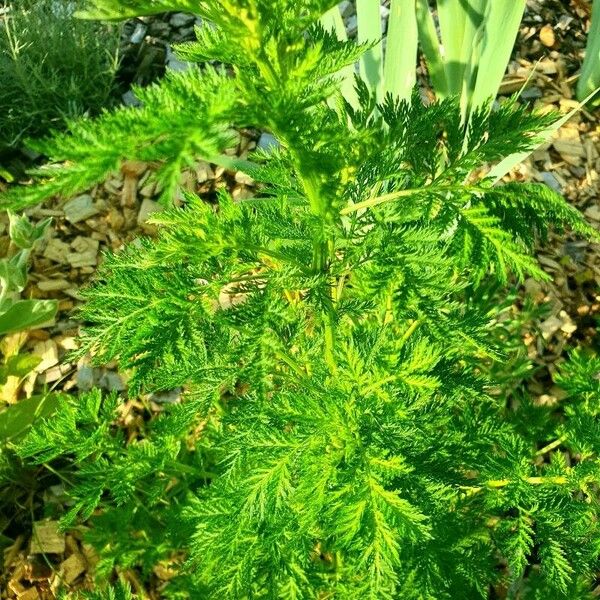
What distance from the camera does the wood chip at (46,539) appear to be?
5.42 ft

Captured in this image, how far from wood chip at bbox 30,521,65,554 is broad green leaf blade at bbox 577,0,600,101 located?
5.85ft

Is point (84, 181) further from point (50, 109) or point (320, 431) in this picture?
point (50, 109)

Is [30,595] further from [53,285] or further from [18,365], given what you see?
[53,285]

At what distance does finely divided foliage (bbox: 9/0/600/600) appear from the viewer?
0.69 meters

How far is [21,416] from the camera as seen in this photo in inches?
65.2

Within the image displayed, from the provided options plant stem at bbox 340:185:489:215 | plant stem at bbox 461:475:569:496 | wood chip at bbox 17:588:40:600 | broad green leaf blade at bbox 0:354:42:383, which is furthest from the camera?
broad green leaf blade at bbox 0:354:42:383

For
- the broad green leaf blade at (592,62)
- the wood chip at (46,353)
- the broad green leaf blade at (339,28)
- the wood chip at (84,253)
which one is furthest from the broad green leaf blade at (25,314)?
the broad green leaf blade at (592,62)

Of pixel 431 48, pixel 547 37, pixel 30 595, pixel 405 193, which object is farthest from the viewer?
pixel 547 37

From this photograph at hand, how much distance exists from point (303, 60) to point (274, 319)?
12.5 inches

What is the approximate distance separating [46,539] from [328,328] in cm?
110

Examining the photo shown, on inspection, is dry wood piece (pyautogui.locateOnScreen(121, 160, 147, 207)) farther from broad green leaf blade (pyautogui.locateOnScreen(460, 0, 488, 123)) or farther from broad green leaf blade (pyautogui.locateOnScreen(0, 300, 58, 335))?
broad green leaf blade (pyautogui.locateOnScreen(460, 0, 488, 123))

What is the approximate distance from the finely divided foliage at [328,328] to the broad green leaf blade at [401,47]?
2.50ft

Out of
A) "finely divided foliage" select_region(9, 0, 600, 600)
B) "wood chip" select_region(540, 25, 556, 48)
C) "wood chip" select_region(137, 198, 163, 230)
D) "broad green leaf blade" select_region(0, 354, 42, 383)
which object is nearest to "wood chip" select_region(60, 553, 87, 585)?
"broad green leaf blade" select_region(0, 354, 42, 383)

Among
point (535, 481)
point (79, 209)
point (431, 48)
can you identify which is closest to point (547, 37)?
point (431, 48)
